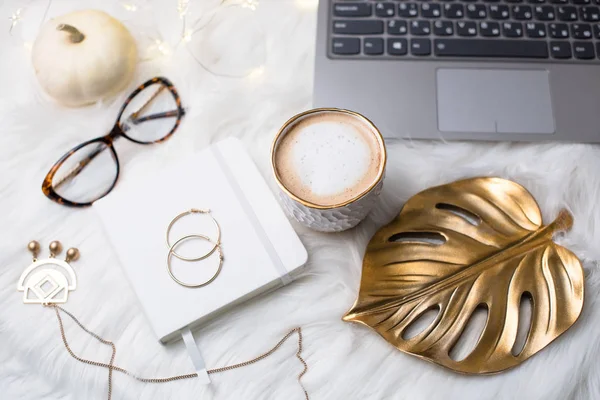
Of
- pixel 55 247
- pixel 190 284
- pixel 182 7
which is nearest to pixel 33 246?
pixel 55 247

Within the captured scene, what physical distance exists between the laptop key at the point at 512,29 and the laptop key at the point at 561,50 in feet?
0.09

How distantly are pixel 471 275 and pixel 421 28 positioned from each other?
0.67 ft

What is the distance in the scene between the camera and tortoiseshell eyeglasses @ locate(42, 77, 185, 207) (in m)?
0.49

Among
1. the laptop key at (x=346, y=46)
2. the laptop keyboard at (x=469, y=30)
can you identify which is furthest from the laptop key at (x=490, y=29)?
the laptop key at (x=346, y=46)

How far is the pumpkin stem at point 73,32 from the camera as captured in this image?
0.48 metres

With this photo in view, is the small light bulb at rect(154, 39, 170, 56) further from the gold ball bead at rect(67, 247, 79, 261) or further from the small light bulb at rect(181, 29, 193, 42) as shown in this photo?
the gold ball bead at rect(67, 247, 79, 261)

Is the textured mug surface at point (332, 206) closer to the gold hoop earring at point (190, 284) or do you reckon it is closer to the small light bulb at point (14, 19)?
the gold hoop earring at point (190, 284)

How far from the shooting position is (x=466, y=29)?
1.61 feet

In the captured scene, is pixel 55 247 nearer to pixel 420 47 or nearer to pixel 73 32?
pixel 73 32

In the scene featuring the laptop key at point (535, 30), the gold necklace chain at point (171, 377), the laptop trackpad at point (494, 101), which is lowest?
the gold necklace chain at point (171, 377)

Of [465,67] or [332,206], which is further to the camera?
[465,67]

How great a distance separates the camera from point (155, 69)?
0.52 m

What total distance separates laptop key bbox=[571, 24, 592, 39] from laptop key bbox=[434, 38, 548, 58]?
0.03 metres

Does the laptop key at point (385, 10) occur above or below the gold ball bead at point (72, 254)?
above
